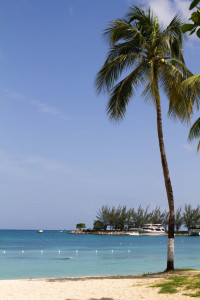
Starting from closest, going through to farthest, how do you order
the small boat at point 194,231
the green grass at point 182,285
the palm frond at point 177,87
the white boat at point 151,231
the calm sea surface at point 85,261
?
the green grass at point 182,285 → the palm frond at point 177,87 → the calm sea surface at point 85,261 → the white boat at point 151,231 → the small boat at point 194,231

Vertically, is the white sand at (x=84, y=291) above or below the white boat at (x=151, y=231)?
above

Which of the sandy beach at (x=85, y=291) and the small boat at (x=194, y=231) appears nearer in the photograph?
the sandy beach at (x=85, y=291)

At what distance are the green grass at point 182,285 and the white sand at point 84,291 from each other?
311mm

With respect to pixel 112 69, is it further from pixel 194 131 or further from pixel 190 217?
pixel 190 217

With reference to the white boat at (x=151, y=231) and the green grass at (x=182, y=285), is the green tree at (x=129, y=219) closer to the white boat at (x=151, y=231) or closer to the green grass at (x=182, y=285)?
the white boat at (x=151, y=231)

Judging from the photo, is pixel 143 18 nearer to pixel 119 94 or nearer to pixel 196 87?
pixel 119 94

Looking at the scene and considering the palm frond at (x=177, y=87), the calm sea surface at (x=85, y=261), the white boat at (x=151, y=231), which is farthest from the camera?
the white boat at (x=151, y=231)

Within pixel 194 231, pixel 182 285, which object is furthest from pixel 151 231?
pixel 182 285

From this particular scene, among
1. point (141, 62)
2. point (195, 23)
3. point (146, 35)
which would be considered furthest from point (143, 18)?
point (195, 23)

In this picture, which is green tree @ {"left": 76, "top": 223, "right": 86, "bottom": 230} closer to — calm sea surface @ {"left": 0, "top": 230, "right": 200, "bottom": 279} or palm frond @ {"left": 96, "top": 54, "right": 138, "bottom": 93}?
calm sea surface @ {"left": 0, "top": 230, "right": 200, "bottom": 279}

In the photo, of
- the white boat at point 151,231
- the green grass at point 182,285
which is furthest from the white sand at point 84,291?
the white boat at point 151,231

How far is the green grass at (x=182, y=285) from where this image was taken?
11.1m

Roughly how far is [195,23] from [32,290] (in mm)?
11884

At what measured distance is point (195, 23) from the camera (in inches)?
141
